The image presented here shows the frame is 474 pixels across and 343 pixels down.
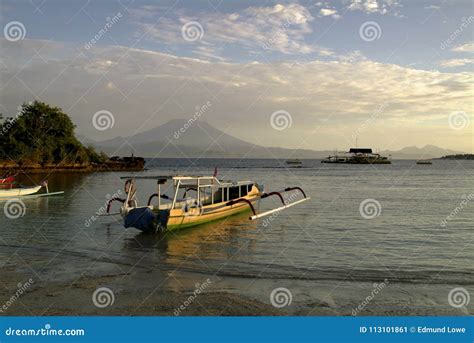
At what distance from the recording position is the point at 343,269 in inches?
577

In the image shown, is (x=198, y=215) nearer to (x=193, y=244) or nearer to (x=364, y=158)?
(x=193, y=244)

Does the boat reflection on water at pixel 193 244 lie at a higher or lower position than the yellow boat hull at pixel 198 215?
lower

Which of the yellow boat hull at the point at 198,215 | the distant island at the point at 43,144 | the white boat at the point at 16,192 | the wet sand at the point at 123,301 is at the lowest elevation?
the wet sand at the point at 123,301

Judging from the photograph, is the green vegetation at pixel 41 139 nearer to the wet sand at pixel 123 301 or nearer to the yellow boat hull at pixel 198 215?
the yellow boat hull at pixel 198 215

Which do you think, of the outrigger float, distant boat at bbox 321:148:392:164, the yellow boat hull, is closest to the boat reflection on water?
the yellow boat hull

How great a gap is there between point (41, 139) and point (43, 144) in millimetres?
1091

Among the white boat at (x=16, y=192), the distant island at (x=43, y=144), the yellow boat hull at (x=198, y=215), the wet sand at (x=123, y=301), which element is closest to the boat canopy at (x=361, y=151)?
the distant island at (x=43, y=144)

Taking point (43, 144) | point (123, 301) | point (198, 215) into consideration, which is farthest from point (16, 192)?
point (43, 144)

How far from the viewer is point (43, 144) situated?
88.5 metres

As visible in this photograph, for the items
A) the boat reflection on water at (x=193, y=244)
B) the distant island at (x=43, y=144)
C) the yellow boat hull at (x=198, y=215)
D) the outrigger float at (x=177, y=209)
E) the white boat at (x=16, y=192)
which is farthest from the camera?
the distant island at (x=43, y=144)

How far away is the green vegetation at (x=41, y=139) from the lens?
84.4 metres

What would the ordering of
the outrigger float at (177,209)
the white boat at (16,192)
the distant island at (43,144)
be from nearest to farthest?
1. the outrigger float at (177,209)
2. the white boat at (16,192)
3. the distant island at (43,144)

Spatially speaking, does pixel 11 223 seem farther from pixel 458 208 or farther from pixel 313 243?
pixel 458 208

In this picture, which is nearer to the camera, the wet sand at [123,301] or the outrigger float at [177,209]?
the wet sand at [123,301]
